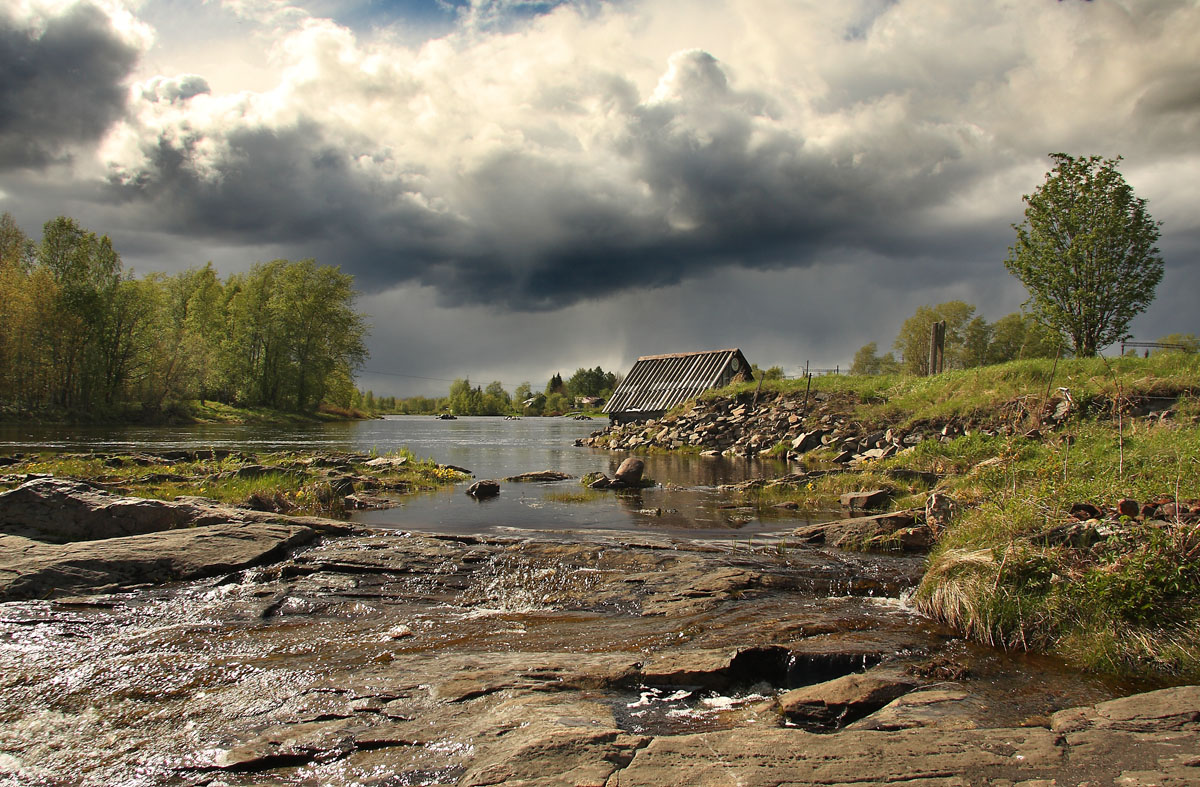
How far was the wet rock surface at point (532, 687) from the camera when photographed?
3922mm

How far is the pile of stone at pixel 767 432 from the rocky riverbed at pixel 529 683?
16223mm

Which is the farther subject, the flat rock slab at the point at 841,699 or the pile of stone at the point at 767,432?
the pile of stone at the point at 767,432

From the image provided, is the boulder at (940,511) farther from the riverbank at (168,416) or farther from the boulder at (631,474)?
the riverbank at (168,416)

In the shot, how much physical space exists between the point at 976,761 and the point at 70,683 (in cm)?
720

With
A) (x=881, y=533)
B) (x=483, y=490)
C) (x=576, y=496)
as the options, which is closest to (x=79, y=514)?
(x=483, y=490)

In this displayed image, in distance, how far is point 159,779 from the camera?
4.07 m

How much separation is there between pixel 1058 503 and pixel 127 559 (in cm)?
1213

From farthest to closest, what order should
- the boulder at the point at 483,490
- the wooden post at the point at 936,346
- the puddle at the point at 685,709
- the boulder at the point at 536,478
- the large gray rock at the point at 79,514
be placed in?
the wooden post at the point at 936,346 → the boulder at the point at 536,478 → the boulder at the point at 483,490 → the large gray rock at the point at 79,514 → the puddle at the point at 685,709

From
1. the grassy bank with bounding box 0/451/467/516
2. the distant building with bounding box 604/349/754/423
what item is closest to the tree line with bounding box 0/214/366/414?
the grassy bank with bounding box 0/451/467/516

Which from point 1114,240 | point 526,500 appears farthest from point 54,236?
point 1114,240

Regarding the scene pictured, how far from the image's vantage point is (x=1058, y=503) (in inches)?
291

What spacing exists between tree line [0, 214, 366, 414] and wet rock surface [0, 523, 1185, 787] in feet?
167

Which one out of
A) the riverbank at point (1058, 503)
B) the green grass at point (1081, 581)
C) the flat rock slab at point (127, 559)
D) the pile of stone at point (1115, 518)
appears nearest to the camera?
the green grass at point (1081, 581)

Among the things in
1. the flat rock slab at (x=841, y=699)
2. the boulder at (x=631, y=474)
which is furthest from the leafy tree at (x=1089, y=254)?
the flat rock slab at (x=841, y=699)
